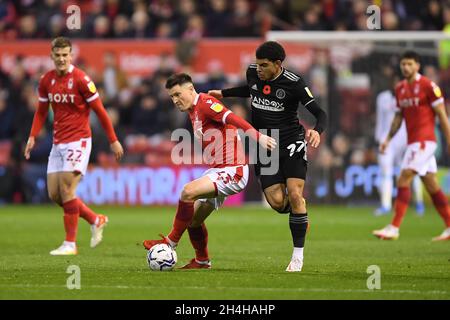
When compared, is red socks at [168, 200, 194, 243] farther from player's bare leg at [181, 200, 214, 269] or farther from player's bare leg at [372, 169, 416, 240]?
player's bare leg at [372, 169, 416, 240]

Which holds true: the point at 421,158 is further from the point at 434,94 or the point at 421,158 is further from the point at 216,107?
the point at 216,107

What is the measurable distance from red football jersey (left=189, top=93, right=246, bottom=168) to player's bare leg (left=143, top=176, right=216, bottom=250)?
13.4 inches

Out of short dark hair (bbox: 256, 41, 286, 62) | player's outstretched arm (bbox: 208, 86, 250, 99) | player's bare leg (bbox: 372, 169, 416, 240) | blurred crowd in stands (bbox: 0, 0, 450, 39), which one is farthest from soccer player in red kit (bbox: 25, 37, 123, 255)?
blurred crowd in stands (bbox: 0, 0, 450, 39)

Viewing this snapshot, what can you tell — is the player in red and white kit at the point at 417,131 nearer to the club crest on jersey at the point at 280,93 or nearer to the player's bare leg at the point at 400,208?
the player's bare leg at the point at 400,208

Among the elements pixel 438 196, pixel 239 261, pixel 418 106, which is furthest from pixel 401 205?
pixel 239 261

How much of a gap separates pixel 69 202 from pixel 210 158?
3.02 meters

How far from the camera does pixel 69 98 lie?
1279 cm

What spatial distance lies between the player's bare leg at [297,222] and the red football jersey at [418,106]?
492cm

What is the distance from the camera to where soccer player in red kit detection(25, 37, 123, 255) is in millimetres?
12766

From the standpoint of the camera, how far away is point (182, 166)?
22484 millimetres

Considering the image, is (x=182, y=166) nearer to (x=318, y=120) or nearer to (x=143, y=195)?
(x=143, y=195)

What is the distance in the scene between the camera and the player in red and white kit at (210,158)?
10.3 meters

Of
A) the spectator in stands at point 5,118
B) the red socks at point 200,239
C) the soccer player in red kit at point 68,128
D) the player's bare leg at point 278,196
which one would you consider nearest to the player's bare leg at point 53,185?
the soccer player in red kit at point 68,128
